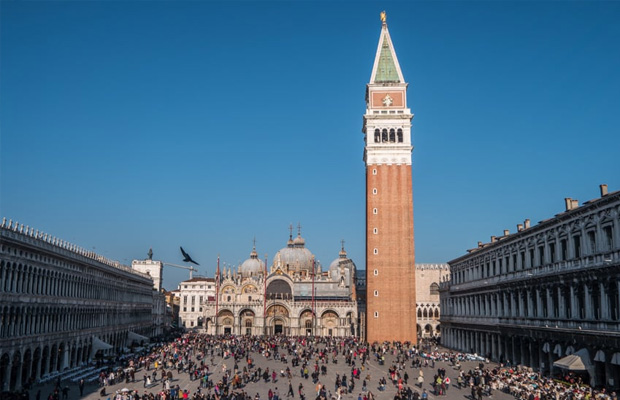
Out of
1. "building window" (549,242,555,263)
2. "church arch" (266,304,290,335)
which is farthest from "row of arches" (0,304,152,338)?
"building window" (549,242,555,263)

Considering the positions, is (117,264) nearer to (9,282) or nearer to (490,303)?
(9,282)

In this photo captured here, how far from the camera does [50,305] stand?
4509 centimetres

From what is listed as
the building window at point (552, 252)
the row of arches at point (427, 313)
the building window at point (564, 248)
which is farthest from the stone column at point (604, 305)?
the row of arches at point (427, 313)

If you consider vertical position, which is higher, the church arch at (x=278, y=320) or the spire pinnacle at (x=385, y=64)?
the spire pinnacle at (x=385, y=64)

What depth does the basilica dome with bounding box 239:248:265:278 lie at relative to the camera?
391 feet

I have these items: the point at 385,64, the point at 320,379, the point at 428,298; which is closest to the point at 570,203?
the point at 320,379

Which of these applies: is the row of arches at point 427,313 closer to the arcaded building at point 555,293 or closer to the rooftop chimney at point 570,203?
the arcaded building at point 555,293

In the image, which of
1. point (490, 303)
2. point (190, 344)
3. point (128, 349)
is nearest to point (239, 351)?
point (190, 344)

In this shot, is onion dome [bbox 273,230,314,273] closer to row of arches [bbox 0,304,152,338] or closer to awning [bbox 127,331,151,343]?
awning [bbox 127,331,151,343]

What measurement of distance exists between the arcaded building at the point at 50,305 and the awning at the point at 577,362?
1361 inches

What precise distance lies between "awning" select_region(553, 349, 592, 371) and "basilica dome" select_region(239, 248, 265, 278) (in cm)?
8508

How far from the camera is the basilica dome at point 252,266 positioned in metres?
119

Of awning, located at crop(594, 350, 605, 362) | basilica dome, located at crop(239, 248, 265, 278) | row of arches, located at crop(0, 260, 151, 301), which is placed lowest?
awning, located at crop(594, 350, 605, 362)

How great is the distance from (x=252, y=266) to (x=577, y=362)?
89078mm
